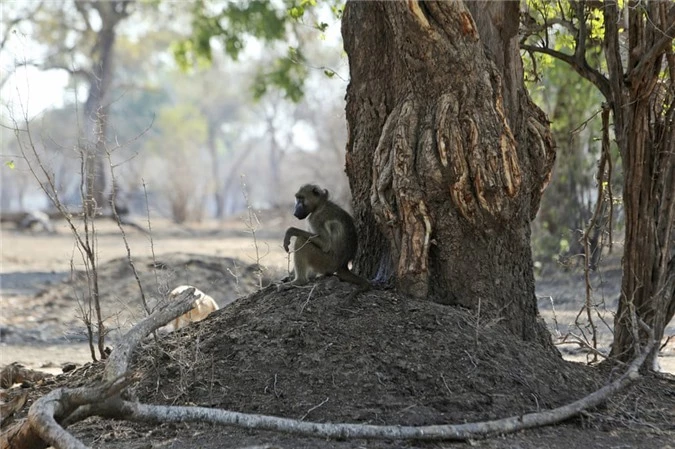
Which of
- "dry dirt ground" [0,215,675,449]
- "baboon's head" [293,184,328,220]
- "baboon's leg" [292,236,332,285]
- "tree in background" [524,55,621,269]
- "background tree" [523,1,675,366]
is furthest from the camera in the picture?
"tree in background" [524,55,621,269]

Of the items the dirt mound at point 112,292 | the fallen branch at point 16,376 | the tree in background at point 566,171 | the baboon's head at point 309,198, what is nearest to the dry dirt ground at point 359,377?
the fallen branch at point 16,376

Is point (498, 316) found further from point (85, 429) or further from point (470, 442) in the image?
point (85, 429)

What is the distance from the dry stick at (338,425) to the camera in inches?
169

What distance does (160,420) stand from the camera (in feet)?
14.6

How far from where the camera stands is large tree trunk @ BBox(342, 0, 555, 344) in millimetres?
5324

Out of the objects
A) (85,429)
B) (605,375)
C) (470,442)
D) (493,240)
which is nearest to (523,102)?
(493,240)

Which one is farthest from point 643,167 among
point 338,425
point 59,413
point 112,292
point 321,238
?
point 112,292

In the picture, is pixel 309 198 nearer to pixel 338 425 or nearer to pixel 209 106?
pixel 338 425

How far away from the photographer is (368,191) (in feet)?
19.6

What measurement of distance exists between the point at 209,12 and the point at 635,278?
13344 millimetres

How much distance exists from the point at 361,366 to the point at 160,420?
47.1 inches

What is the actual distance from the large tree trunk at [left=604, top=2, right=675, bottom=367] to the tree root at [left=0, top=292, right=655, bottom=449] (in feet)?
5.94

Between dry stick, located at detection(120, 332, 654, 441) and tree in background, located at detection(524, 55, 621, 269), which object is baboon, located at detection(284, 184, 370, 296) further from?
tree in background, located at detection(524, 55, 621, 269)

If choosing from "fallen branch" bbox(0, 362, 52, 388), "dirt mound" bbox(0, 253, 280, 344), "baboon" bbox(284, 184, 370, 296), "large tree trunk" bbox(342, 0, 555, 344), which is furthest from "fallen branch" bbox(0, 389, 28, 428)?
"dirt mound" bbox(0, 253, 280, 344)
